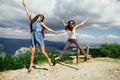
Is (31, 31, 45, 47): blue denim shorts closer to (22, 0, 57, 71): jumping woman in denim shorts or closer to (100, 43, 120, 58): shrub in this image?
(22, 0, 57, 71): jumping woman in denim shorts

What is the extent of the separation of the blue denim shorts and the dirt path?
1.46 m

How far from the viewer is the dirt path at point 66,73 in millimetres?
12859

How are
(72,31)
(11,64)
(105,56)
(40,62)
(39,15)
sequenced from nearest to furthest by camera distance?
(39,15) < (72,31) < (11,64) < (40,62) < (105,56)

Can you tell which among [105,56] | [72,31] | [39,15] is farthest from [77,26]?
[105,56]

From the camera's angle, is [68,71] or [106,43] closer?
[68,71]

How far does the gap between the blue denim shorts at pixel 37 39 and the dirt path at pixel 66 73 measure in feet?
4.78

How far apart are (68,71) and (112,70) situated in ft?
7.46

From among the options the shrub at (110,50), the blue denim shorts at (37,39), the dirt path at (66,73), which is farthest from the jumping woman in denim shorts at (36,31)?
the shrub at (110,50)

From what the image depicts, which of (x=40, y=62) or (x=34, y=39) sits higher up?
(x=34, y=39)

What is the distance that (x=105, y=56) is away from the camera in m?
20.3

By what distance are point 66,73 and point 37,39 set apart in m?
2.22

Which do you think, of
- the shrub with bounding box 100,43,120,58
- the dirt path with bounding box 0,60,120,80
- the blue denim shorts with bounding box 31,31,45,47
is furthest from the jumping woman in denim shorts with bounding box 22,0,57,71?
the shrub with bounding box 100,43,120,58

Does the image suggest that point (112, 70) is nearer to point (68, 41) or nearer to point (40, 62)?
point (68, 41)

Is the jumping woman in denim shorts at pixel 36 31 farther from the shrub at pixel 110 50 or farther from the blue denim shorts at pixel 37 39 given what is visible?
the shrub at pixel 110 50
